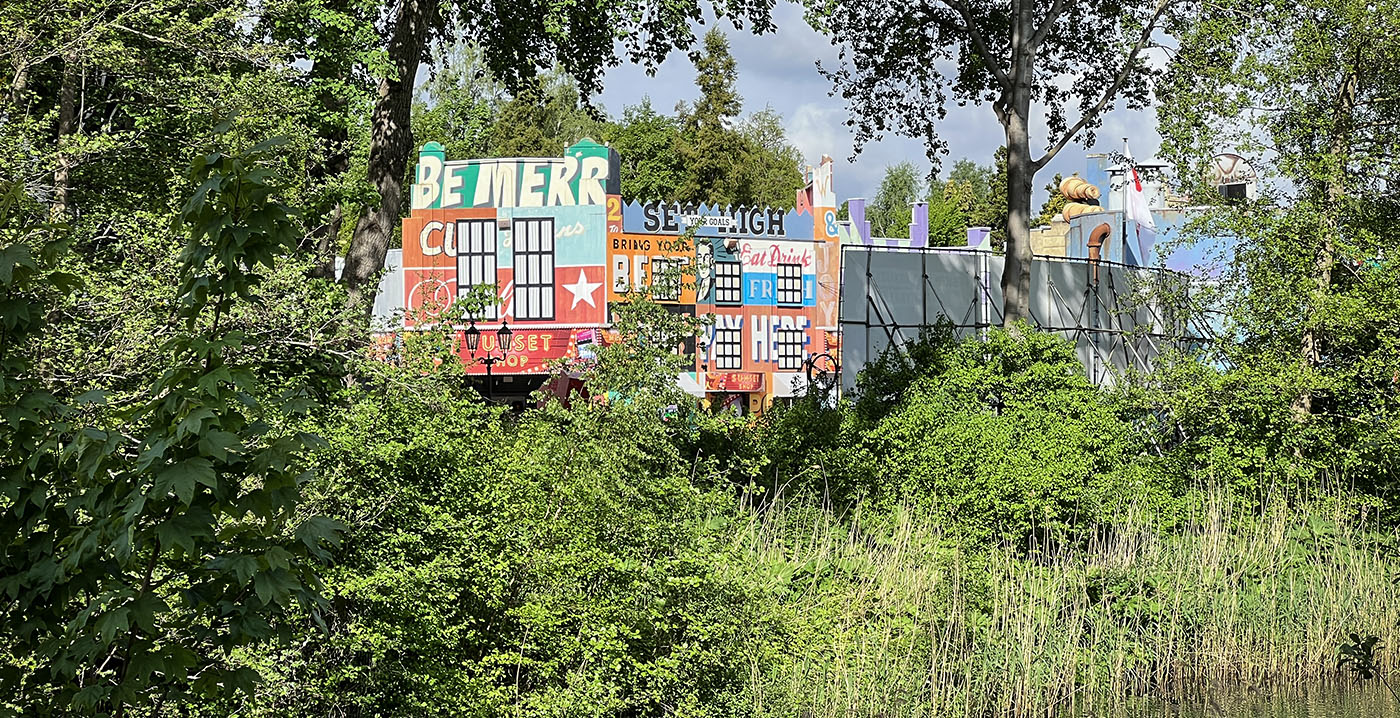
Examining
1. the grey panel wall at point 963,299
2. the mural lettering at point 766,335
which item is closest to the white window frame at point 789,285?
the mural lettering at point 766,335

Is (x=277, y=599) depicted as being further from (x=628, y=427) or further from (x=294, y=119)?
(x=294, y=119)

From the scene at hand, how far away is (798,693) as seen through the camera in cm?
815

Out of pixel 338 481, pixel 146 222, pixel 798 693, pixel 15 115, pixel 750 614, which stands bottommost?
pixel 798 693

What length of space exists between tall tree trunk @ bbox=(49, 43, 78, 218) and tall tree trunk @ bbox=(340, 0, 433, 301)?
269 cm

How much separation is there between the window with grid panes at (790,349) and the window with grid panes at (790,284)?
32.7 inches

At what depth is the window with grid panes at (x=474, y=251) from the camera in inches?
1267

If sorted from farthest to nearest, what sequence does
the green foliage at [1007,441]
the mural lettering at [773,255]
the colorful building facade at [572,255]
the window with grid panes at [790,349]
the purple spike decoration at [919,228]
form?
the purple spike decoration at [919,228]
the window with grid panes at [790,349]
the mural lettering at [773,255]
the colorful building facade at [572,255]
the green foliage at [1007,441]

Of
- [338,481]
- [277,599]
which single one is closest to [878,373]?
[338,481]

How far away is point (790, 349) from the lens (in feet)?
110

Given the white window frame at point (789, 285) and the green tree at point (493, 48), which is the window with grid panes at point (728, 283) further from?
the green tree at point (493, 48)

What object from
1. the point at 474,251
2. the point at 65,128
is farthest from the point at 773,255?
the point at 65,128

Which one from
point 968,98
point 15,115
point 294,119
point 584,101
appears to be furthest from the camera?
point 968,98

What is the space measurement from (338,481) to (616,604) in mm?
1753

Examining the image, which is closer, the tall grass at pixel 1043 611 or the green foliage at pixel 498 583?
the green foliage at pixel 498 583
